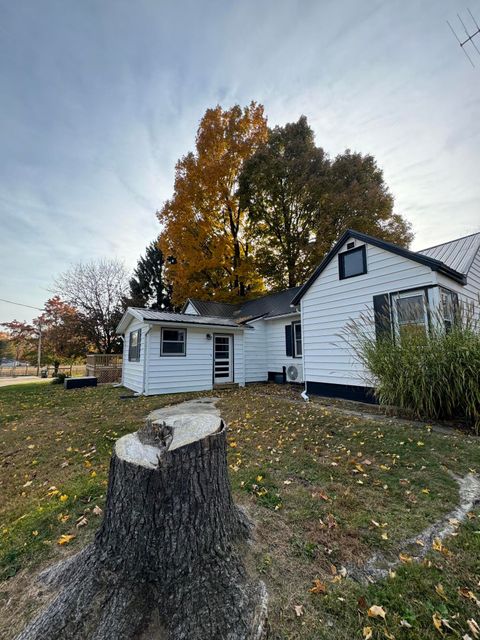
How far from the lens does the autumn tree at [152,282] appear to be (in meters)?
23.7

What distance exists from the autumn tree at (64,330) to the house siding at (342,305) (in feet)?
53.6

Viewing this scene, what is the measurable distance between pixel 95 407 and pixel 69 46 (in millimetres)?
8342

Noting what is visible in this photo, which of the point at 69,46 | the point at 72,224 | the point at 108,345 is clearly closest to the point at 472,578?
the point at 69,46

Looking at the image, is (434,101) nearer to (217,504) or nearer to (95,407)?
(217,504)

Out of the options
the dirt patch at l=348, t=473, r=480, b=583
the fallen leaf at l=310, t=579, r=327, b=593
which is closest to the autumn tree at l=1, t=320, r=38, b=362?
the fallen leaf at l=310, t=579, r=327, b=593

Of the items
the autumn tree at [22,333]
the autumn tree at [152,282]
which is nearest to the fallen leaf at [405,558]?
the autumn tree at [152,282]

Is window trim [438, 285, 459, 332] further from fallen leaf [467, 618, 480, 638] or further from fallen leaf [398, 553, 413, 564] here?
fallen leaf [467, 618, 480, 638]

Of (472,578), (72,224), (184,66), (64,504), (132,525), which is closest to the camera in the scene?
(132,525)

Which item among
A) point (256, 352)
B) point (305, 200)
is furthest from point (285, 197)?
point (256, 352)

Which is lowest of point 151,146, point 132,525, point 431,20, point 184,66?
point 132,525

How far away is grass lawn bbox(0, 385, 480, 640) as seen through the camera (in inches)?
59.2

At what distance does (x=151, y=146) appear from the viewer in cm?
821

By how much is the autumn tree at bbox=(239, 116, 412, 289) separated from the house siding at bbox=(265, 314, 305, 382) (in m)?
6.41

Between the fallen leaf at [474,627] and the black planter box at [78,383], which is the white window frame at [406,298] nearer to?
the fallen leaf at [474,627]
